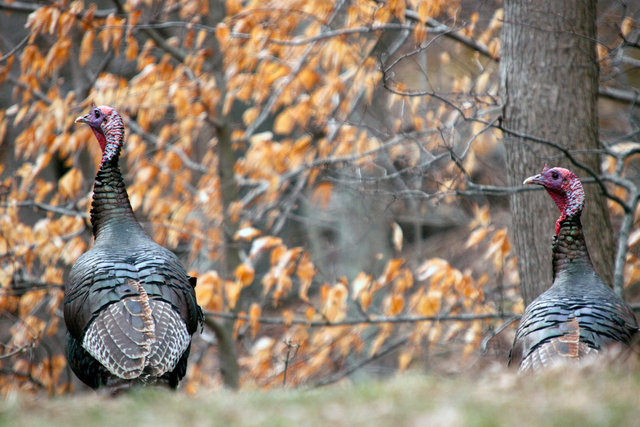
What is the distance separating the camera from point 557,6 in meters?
5.98

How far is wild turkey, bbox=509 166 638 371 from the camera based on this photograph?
4.43 m

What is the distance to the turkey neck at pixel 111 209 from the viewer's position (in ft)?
18.1

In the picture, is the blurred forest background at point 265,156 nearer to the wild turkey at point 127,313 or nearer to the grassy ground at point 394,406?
the wild turkey at point 127,313

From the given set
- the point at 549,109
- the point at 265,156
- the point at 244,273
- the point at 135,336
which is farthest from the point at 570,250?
the point at 265,156

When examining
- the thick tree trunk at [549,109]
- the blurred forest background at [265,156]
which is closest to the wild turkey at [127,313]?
the blurred forest background at [265,156]

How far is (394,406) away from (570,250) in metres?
2.62

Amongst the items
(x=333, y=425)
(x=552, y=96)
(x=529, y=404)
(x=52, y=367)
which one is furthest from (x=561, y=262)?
(x=52, y=367)

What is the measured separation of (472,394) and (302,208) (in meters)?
9.19

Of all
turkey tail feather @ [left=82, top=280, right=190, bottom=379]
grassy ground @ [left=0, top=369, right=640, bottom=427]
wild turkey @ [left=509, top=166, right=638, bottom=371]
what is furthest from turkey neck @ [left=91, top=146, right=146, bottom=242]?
wild turkey @ [left=509, top=166, right=638, bottom=371]

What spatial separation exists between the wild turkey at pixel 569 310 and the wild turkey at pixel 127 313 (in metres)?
2.13

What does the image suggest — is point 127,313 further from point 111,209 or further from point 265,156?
point 265,156

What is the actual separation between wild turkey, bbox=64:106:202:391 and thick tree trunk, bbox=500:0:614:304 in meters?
2.68

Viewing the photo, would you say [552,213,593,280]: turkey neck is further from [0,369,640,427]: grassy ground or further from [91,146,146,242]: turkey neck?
[91,146,146,242]: turkey neck

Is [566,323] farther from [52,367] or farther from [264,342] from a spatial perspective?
[52,367]
